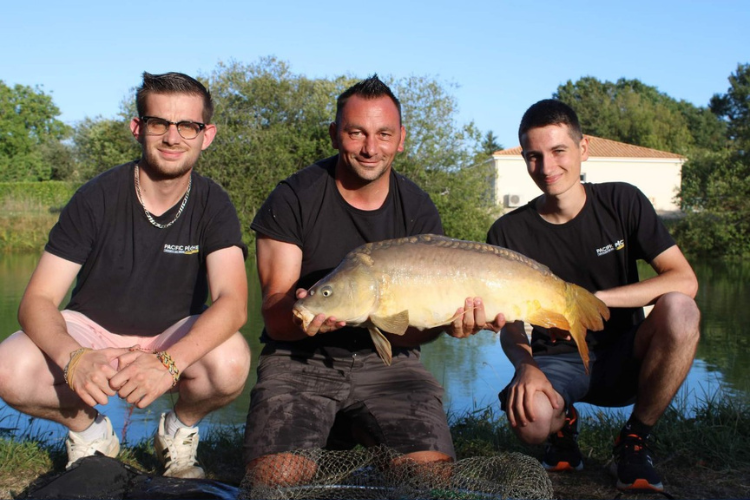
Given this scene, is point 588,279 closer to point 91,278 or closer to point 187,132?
point 187,132

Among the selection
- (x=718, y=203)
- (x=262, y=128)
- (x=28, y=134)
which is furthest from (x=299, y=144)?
(x=28, y=134)

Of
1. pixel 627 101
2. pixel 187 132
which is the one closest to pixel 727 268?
pixel 187 132

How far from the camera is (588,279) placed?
124 inches

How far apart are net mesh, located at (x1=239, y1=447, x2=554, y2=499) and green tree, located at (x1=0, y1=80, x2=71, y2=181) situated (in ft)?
137

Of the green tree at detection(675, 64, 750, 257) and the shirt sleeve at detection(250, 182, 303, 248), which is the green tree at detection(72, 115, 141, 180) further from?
the shirt sleeve at detection(250, 182, 303, 248)

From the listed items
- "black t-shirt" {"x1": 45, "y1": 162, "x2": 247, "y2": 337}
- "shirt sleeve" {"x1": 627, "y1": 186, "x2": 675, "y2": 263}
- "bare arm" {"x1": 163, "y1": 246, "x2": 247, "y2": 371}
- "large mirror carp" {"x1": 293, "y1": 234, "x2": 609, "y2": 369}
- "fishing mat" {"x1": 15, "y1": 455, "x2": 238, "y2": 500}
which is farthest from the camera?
"shirt sleeve" {"x1": 627, "y1": 186, "x2": 675, "y2": 263}

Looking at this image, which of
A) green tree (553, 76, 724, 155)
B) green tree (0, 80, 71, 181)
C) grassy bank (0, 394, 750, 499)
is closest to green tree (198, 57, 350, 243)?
grassy bank (0, 394, 750, 499)

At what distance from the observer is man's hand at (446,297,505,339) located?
2503mm

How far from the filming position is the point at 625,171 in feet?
113

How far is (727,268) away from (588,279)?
17.0m

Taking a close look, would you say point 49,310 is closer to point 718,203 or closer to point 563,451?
point 563,451

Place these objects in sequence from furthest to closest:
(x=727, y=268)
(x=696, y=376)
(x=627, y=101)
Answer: (x=627, y=101) → (x=727, y=268) → (x=696, y=376)

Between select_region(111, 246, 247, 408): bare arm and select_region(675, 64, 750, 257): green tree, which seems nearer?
select_region(111, 246, 247, 408): bare arm

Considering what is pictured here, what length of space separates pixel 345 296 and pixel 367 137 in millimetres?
726
